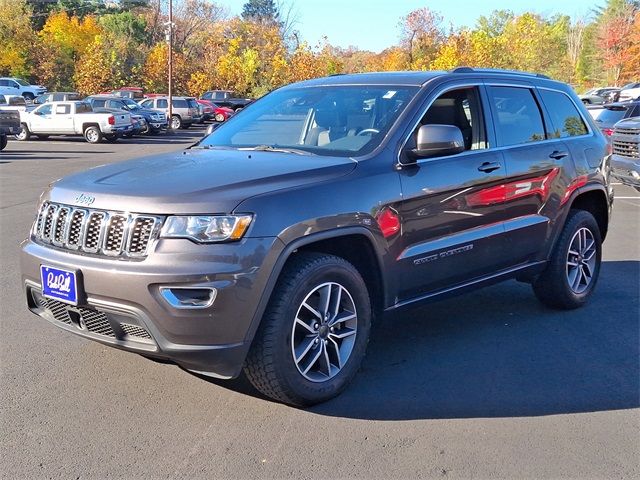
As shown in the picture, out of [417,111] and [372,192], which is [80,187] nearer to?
[372,192]

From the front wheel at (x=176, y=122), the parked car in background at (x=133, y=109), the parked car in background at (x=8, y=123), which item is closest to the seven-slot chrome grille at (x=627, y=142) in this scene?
the parked car in background at (x=8, y=123)

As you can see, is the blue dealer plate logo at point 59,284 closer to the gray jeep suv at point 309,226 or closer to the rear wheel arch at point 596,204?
the gray jeep suv at point 309,226

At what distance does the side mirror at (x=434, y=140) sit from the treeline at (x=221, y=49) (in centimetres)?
4500

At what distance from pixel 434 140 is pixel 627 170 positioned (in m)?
9.21

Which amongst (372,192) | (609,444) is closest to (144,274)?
(372,192)

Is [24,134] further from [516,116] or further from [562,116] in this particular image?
[516,116]

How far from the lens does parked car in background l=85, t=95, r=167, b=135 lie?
29.3 meters

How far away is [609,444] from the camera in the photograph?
3602 mm

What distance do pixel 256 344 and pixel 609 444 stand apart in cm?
191

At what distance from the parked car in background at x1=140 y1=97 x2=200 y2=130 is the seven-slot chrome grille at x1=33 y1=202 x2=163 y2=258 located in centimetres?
3209

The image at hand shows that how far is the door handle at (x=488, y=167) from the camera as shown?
15.7 ft

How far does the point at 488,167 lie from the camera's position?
4844mm

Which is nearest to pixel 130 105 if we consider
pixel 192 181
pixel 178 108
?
pixel 178 108

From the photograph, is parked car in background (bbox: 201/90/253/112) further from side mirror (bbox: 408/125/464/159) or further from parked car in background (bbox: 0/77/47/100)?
side mirror (bbox: 408/125/464/159)
